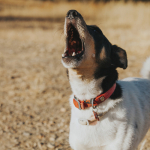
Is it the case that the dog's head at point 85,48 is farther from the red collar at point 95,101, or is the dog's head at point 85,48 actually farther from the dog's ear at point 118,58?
the red collar at point 95,101

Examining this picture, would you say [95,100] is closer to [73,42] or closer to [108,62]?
[108,62]

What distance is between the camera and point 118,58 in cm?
247

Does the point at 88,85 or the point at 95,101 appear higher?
the point at 88,85

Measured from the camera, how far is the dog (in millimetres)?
2188

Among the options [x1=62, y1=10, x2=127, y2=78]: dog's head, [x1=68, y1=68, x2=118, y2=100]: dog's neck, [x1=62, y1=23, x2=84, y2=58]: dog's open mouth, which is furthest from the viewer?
[x1=62, y1=23, x2=84, y2=58]: dog's open mouth

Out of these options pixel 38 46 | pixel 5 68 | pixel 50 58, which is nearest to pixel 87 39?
pixel 5 68

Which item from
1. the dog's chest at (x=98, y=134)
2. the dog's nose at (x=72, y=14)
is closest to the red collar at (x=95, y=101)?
the dog's chest at (x=98, y=134)

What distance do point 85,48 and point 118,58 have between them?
0.51m

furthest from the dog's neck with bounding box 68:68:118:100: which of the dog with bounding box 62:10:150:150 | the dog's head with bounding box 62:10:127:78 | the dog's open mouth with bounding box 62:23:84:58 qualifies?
the dog's open mouth with bounding box 62:23:84:58

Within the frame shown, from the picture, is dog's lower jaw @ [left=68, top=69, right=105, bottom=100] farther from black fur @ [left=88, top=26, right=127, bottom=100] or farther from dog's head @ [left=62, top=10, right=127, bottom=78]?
dog's head @ [left=62, top=10, right=127, bottom=78]

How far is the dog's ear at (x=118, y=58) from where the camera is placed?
2445 mm

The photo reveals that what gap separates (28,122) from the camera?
3920mm

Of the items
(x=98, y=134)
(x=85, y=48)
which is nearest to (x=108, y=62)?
(x=85, y=48)

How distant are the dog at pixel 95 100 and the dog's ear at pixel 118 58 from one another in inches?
4.0
